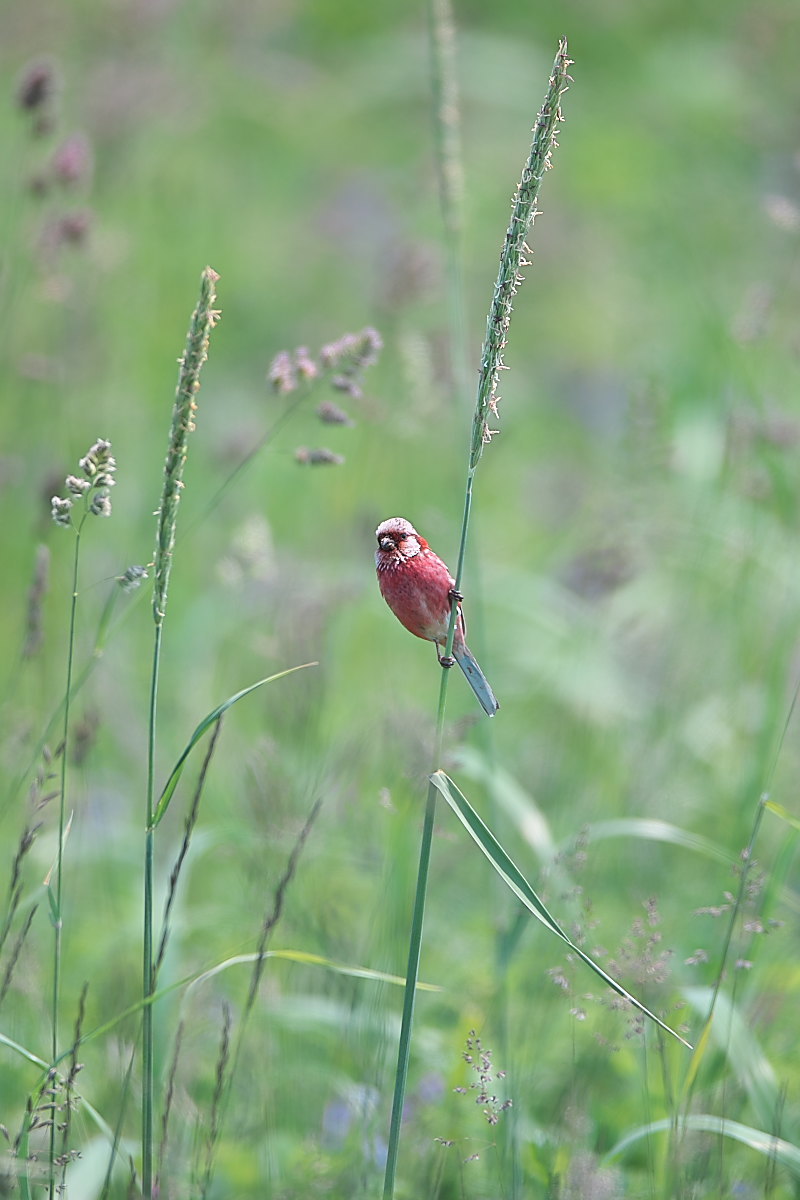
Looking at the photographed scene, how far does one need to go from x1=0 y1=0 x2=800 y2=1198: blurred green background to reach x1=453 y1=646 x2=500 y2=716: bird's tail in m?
0.35

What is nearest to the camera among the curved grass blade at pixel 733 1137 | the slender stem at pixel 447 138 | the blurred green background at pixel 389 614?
the curved grass blade at pixel 733 1137

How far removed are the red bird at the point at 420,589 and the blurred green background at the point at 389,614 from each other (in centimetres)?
41

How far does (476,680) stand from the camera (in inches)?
64.1

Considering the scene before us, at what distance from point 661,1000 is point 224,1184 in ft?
2.90

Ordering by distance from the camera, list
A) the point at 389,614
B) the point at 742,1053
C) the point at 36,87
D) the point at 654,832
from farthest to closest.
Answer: the point at 389,614, the point at 36,87, the point at 654,832, the point at 742,1053

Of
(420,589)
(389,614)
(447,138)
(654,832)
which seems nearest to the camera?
(420,589)

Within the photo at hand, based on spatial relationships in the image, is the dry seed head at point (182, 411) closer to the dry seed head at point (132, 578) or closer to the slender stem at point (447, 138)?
Result: the dry seed head at point (132, 578)

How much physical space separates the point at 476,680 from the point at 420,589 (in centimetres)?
15

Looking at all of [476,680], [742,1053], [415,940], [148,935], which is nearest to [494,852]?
[415,940]

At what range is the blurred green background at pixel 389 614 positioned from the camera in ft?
7.43

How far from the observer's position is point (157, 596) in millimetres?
1382

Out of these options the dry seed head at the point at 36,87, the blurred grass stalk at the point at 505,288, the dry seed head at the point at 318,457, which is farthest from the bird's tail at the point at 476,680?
the dry seed head at the point at 36,87

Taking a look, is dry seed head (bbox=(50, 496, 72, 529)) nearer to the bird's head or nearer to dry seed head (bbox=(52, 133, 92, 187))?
the bird's head

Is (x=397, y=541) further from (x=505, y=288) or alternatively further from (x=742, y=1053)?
(x=742, y=1053)
